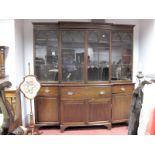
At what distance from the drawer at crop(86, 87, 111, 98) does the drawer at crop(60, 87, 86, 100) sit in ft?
0.28

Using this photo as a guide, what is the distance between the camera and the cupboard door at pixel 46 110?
3018mm

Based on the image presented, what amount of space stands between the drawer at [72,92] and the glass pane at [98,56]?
26 centimetres

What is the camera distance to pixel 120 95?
313 cm

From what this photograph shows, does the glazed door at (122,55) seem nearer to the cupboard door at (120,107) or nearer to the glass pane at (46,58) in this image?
the cupboard door at (120,107)

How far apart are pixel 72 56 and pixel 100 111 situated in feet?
3.30

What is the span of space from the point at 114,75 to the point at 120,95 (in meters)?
0.35

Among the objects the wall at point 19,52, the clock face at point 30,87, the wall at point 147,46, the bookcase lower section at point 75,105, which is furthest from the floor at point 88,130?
the wall at point 147,46

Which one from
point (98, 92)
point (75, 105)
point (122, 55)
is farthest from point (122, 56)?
point (75, 105)

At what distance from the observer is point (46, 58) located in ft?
10.1

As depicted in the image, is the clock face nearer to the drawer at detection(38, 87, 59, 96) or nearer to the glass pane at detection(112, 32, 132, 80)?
the drawer at detection(38, 87, 59, 96)

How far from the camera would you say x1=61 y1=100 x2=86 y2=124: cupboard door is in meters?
2.98

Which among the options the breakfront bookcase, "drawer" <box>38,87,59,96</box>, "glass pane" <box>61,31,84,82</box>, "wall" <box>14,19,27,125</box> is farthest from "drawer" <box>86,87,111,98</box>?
"wall" <box>14,19,27,125</box>
